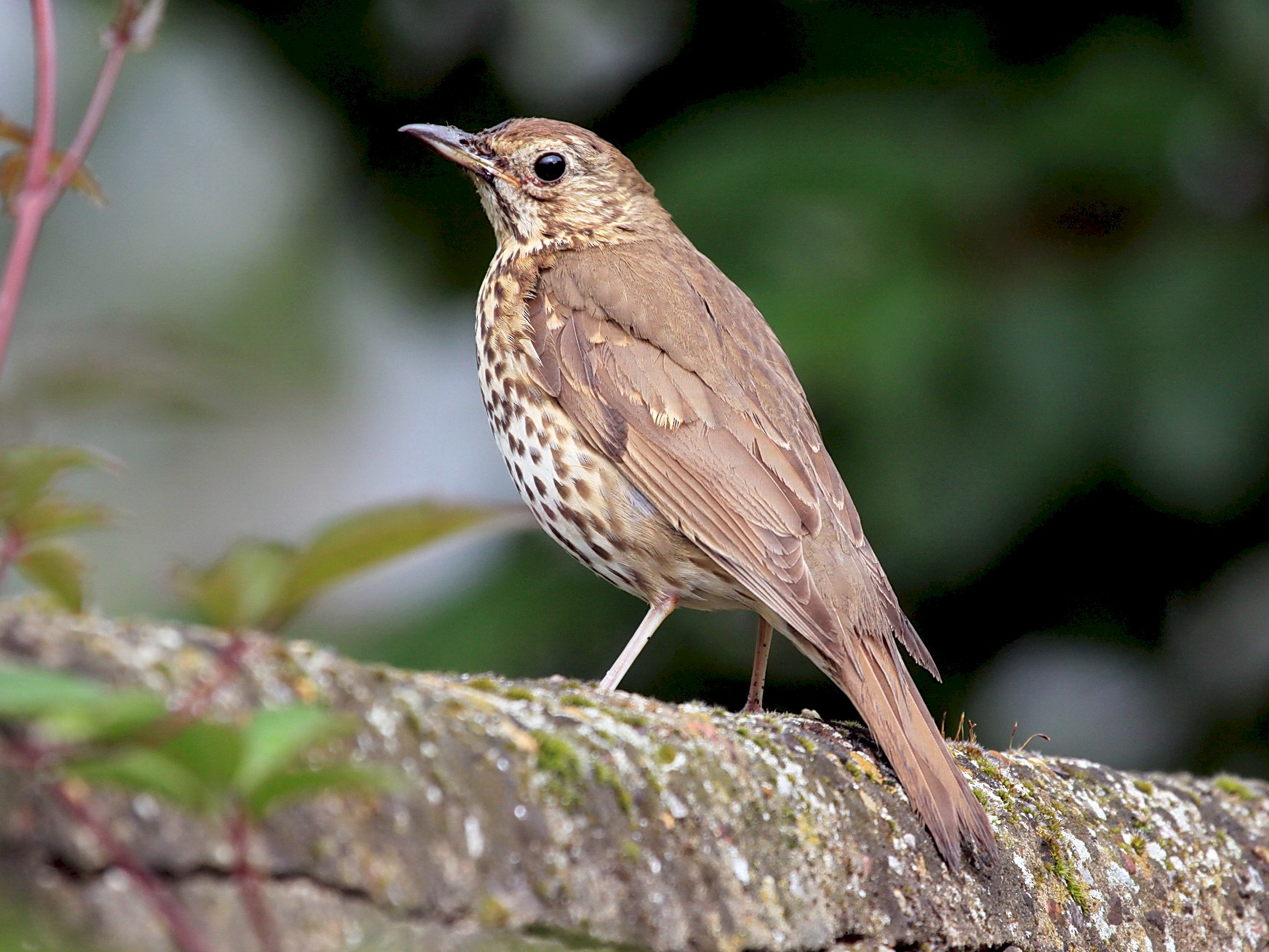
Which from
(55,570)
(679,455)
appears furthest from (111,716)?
(679,455)

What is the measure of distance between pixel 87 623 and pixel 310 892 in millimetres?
311

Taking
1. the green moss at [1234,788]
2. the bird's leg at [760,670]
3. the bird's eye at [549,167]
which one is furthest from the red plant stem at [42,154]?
the bird's eye at [549,167]

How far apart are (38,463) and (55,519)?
99 millimetres

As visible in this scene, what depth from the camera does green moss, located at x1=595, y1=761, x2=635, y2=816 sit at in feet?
5.29

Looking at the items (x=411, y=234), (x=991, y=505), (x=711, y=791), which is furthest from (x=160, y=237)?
(x=711, y=791)

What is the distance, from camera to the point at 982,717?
480 centimetres

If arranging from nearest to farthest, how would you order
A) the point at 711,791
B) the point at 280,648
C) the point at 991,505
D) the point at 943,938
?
1. the point at 280,648
2. the point at 711,791
3. the point at 943,938
4. the point at 991,505

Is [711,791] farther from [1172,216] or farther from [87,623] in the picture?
[1172,216]

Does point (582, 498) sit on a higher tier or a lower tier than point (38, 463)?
lower

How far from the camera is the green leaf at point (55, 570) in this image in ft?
3.81

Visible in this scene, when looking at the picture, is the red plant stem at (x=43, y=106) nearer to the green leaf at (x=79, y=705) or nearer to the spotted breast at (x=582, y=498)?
the green leaf at (x=79, y=705)

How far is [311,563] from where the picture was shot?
94 centimetres

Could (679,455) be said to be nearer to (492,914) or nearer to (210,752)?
(492,914)

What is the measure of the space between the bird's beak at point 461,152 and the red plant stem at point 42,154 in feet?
9.63
